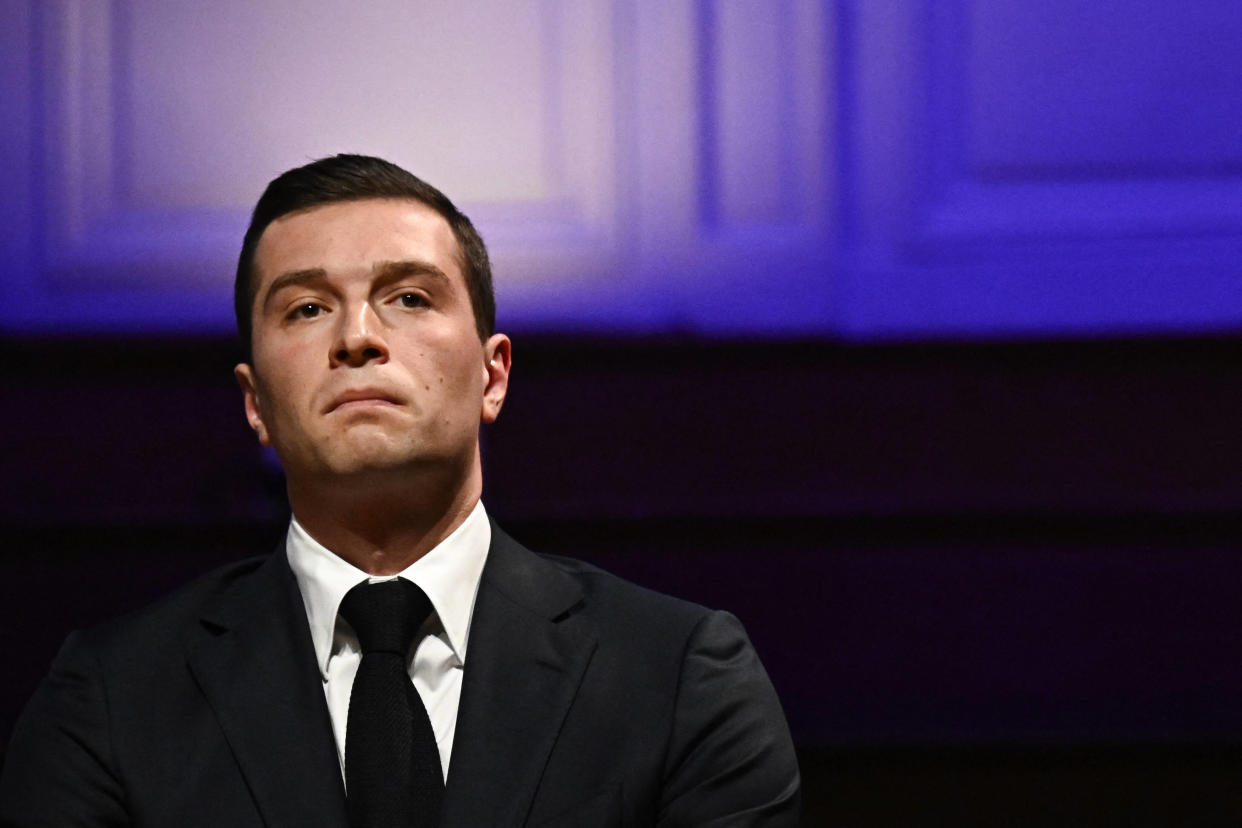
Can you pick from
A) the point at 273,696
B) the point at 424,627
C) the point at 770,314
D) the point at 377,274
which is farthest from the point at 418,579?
the point at 770,314

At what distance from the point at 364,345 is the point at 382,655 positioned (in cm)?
25

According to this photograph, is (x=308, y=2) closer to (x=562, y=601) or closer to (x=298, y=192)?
(x=298, y=192)

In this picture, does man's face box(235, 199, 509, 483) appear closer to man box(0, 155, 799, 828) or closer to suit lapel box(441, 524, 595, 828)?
man box(0, 155, 799, 828)

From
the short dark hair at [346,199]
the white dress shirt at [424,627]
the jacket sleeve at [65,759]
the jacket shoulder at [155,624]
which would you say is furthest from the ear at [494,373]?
the jacket sleeve at [65,759]

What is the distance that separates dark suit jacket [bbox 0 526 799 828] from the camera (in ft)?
3.62

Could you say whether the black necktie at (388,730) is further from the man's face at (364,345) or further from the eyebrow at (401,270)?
the eyebrow at (401,270)

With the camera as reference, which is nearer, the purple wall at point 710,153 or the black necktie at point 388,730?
the black necktie at point 388,730

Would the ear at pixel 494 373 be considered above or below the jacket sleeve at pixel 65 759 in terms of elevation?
above

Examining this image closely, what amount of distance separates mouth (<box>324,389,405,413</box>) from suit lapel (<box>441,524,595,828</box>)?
18cm

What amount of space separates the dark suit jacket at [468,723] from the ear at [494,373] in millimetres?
135

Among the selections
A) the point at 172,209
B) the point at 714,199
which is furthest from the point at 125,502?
the point at 714,199

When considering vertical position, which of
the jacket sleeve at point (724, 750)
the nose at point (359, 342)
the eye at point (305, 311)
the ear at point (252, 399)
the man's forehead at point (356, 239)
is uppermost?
the man's forehead at point (356, 239)

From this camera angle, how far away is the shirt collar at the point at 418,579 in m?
1.18

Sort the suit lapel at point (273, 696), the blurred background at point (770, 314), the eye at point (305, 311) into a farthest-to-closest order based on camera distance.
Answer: the blurred background at point (770, 314) < the eye at point (305, 311) < the suit lapel at point (273, 696)
